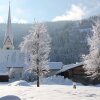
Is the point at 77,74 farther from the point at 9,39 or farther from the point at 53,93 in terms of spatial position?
the point at 53,93

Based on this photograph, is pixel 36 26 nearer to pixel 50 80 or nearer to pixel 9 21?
pixel 50 80

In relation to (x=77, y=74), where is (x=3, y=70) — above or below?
above

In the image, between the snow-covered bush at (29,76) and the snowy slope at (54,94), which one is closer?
the snowy slope at (54,94)

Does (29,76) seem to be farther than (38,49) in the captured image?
Yes

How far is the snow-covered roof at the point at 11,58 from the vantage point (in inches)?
2552

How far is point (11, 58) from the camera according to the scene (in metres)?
66.6

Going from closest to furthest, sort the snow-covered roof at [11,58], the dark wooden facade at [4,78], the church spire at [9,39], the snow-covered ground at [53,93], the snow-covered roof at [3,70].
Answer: the snow-covered ground at [53,93] < the dark wooden facade at [4,78] < the snow-covered roof at [3,70] < the snow-covered roof at [11,58] < the church spire at [9,39]

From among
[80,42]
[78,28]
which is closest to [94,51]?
[80,42]

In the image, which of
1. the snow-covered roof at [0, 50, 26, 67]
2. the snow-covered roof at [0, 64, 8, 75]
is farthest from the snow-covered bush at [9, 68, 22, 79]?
the snow-covered roof at [0, 64, 8, 75]

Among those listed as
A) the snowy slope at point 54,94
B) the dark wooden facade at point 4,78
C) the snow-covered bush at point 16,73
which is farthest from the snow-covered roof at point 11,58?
the snowy slope at point 54,94

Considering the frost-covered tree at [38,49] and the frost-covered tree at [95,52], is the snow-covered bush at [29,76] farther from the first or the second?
the frost-covered tree at [95,52]

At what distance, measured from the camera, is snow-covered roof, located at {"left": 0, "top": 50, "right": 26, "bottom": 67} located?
64.8 metres

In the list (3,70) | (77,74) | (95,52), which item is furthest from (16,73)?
(95,52)

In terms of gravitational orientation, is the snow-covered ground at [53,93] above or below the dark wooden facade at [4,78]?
below
